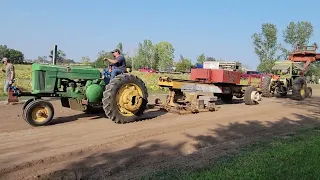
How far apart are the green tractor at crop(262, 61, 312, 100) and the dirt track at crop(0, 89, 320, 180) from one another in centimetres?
727

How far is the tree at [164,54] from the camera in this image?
7620 centimetres

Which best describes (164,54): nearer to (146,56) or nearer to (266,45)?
(146,56)

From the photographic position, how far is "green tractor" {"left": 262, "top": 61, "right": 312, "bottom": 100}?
59.7ft

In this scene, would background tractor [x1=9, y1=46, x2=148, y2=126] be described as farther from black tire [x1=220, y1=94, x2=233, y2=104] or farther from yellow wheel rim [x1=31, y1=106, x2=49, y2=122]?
black tire [x1=220, y1=94, x2=233, y2=104]

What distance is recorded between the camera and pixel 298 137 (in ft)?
25.4

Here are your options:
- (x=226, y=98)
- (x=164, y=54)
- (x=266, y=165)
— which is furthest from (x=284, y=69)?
(x=164, y=54)

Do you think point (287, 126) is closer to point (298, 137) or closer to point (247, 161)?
point (298, 137)

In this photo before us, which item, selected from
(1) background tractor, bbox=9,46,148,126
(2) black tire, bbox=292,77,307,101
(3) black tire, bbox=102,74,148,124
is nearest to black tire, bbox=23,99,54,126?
(1) background tractor, bbox=9,46,148,126

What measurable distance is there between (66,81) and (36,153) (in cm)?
362

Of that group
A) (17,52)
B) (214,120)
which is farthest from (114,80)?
(17,52)

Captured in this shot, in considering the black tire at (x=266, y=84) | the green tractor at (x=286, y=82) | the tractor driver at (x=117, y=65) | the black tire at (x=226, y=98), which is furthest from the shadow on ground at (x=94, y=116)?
the green tractor at (x=286, y=82)

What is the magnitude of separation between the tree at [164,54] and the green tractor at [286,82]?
55.4 m

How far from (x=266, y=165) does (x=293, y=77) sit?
632 inches

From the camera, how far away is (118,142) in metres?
6.89
